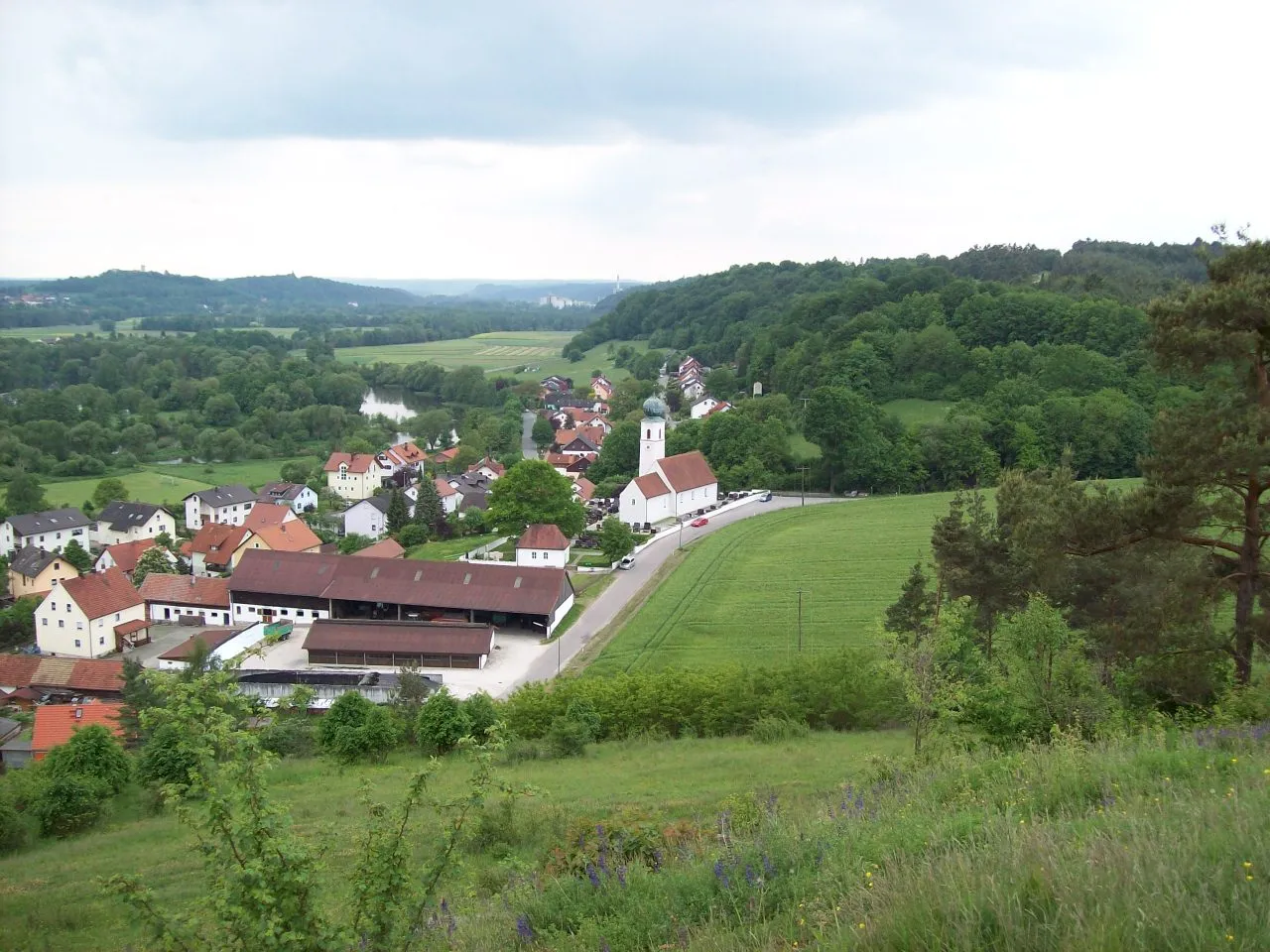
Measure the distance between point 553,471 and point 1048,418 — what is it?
3123 centimetres

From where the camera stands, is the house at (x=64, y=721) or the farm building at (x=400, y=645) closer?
the house at (x=64, y=721)

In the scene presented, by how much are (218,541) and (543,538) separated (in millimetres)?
16653

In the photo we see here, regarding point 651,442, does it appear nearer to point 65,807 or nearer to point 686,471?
point 686,471

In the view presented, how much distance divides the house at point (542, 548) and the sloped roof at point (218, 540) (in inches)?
561

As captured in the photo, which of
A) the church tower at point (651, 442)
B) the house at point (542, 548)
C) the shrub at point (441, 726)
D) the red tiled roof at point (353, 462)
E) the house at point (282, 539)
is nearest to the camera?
the shrub at point (441, 726)

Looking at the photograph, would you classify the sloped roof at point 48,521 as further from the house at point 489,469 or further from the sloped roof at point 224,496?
the house at point 489,469

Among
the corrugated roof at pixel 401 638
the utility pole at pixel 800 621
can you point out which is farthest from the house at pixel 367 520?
the utility pole at pixel 800 621

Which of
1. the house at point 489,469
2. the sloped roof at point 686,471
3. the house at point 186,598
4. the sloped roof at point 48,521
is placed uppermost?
the sloped roof at point 686,471

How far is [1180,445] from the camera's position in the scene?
1241 centimetres

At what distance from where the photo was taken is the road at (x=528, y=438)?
77.1 m

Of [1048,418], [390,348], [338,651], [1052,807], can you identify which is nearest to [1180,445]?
[1052,807]

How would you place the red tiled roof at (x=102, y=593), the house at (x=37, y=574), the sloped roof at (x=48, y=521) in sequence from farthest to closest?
1. the sloped roof at (x=48, y=521)
2. the house at (x=37, y=574)
3. the red tiled roof at (x=102, y=593)

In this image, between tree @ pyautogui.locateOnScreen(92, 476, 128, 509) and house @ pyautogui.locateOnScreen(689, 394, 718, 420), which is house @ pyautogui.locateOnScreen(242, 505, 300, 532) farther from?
house @ pyautogui.locateOnScreen(689, 394, 718, 420)

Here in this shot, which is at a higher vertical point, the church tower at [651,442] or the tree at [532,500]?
the church tower at [651,442]
